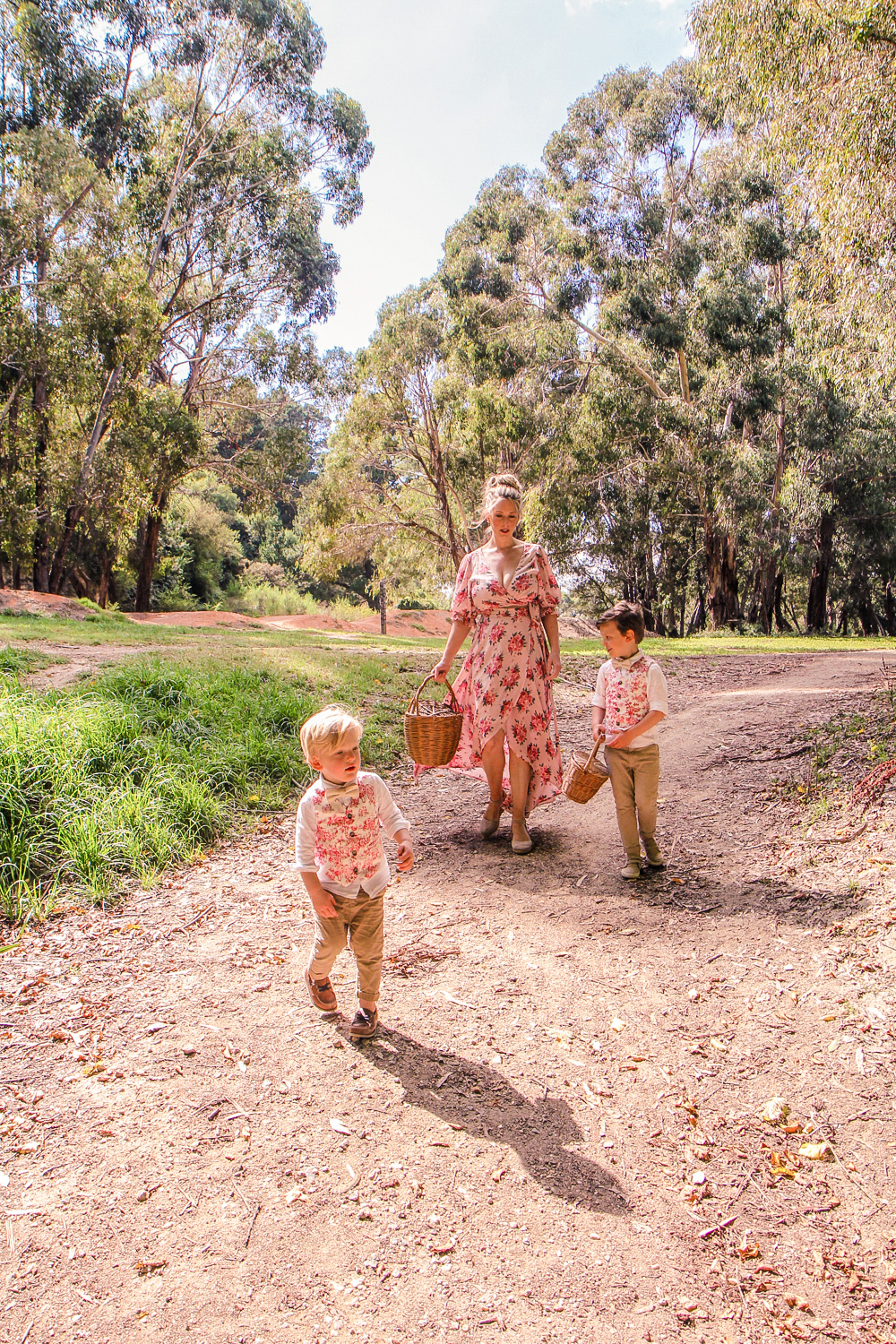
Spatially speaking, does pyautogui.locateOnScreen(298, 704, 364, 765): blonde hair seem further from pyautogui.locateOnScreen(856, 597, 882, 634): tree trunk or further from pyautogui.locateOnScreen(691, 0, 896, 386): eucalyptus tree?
pyautogui.locateOnScreen(856, 597, 882, 634): tree trunk

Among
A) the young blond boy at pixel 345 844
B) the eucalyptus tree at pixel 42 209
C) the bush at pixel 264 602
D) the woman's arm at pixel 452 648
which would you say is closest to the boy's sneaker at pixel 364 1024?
the young blond boy at pixel 345 844

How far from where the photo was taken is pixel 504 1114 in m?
2.49

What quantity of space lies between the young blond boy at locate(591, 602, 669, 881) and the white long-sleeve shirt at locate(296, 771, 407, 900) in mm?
1624

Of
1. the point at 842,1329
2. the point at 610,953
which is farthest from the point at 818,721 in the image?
the point at 842,1329

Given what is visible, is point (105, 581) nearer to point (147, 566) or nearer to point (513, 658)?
point (147, 566)

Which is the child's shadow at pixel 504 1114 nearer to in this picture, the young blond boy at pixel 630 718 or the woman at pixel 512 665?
the young blond boy at pixel 630 718

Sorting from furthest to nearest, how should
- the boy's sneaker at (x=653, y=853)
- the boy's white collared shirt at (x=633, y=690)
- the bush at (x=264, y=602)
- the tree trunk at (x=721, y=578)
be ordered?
the bush at (x=264, y=602), the tree trunk at (x=721, y=578), the boy's sneaker at (x=653, y=853), the boy's white collared shirt at (x=633, y=690)

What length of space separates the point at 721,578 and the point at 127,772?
79.6 feet

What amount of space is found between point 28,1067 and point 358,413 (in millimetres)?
22193

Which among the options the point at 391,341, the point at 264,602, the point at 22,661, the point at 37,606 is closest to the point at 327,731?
the point at 22,661

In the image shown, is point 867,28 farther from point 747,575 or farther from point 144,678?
point 747,575

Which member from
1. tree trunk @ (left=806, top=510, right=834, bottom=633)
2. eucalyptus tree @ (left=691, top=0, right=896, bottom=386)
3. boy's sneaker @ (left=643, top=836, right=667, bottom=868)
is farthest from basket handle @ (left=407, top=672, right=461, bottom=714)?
tree trunk @ (left=806, top=510, right=834, bottom=633)

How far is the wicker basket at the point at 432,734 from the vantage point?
428 centimetres

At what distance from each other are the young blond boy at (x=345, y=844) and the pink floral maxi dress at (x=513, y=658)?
1.73 m
